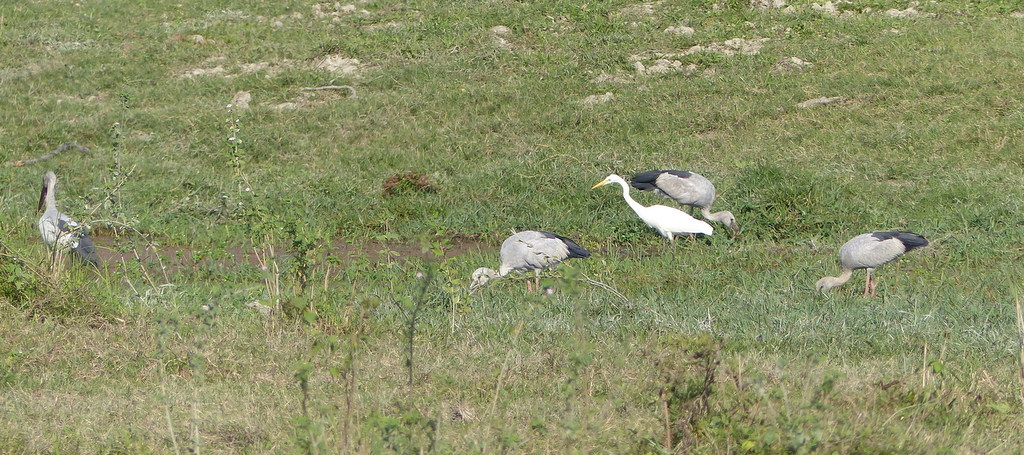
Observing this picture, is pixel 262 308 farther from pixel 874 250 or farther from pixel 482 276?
pixel 874 250

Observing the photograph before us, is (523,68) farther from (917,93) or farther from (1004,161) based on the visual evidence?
(1004,161)

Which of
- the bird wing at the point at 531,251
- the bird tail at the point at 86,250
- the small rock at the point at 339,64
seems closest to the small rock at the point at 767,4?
the small rock at the point at 339,64

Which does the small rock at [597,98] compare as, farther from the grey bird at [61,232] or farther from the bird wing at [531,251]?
the grey bird at [61,232]

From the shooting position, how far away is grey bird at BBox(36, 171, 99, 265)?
6590mm

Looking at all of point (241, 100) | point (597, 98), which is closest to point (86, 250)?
point (241, 100)

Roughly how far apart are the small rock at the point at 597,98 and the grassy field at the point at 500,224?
85mm

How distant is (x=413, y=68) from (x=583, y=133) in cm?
289

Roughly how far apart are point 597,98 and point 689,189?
130 inches

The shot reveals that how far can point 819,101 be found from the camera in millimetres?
11867

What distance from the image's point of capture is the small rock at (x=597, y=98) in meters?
12.4

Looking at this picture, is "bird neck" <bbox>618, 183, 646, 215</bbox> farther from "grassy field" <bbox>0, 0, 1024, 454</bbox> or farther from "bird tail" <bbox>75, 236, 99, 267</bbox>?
"bird tail" <bbox>75, 236, 99, 267</bbox>

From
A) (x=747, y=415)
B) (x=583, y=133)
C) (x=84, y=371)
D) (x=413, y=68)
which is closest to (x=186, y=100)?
(x=413, y=68)

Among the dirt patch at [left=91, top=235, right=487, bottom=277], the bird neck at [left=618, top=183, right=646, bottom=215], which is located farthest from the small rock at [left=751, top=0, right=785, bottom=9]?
the dirt patch at [left=91, top=235, right=487, bottom=277]

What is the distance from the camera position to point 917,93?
11734 mm
